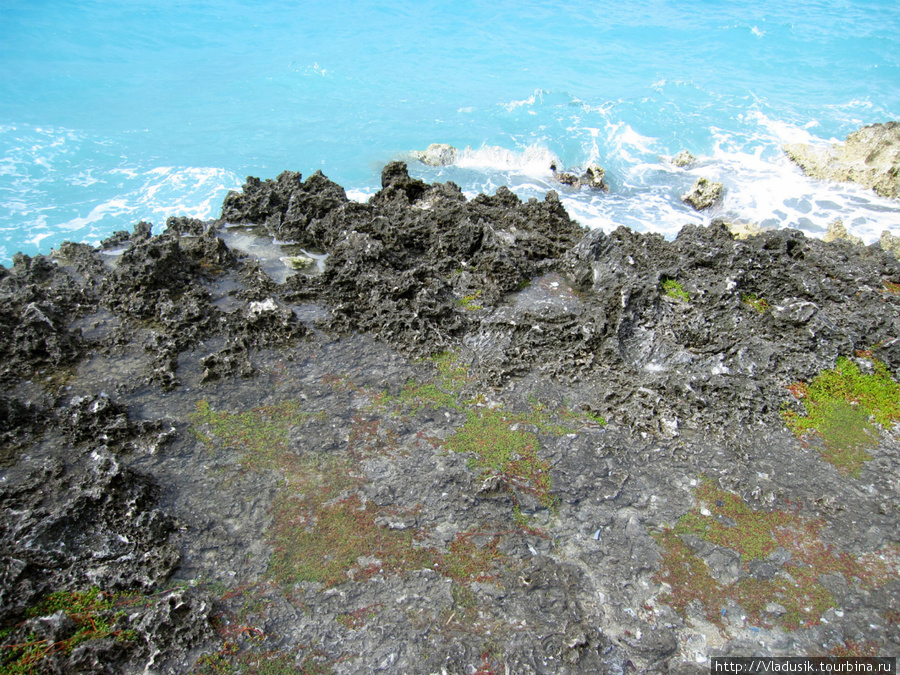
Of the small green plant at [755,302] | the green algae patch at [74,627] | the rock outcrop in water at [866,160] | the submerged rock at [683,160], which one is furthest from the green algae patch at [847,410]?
the submerged rock at [683,160]

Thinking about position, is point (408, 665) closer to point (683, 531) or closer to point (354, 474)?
point (354, 474)

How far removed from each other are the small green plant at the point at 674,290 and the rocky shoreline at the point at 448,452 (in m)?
0.06

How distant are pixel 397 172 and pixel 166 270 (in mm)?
6413

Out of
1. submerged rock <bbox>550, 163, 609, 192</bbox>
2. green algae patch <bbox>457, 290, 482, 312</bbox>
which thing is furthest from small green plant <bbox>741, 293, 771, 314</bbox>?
submerged rock <bbox>550, 163, 609, 192</bbox>

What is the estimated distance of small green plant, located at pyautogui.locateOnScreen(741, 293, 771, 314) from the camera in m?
9.74

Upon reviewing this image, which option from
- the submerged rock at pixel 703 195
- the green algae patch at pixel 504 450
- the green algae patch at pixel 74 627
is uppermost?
the submerged rock at pixel 703 195

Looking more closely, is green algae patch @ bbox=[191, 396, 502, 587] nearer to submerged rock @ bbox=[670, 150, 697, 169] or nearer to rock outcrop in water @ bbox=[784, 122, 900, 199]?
submerged rock @ bbox=[670, 150, 697, 169]

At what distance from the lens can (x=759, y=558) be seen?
595 cm

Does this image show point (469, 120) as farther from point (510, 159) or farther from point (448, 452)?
point (448, 452)

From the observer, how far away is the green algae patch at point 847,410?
7.25 metres

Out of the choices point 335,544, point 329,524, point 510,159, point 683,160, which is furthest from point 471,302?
point 683,160

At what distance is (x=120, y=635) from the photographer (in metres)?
4.88

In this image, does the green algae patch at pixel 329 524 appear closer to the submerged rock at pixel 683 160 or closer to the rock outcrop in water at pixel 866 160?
the submerged rock at pixel 683 160

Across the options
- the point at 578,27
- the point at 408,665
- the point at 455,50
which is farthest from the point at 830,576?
the point at 578,27
